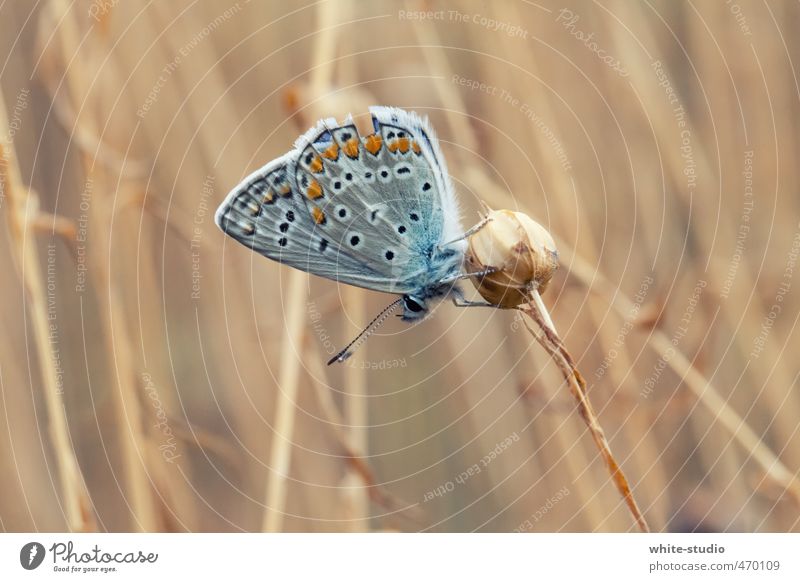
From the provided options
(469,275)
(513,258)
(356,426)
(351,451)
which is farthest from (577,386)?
(356,426)

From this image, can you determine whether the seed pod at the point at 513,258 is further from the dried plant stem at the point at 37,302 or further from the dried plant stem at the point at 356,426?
the dried plant stem at the point at 37,302

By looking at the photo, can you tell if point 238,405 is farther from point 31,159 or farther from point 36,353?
point 31,159

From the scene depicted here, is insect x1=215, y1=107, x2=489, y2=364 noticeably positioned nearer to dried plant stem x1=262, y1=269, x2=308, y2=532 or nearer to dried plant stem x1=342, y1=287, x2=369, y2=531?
dried plant stem x1=262, y1=269, x2=308, y2=532

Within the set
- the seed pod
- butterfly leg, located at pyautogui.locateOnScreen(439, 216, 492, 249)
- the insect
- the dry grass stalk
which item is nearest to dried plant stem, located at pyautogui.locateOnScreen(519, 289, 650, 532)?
the seed pod

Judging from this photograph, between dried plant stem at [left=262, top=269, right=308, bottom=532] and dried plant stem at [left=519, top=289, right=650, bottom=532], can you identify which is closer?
dried plant stem at [left=519, top=289, right=650, bottom=532]

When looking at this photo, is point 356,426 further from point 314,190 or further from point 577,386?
point 577,386

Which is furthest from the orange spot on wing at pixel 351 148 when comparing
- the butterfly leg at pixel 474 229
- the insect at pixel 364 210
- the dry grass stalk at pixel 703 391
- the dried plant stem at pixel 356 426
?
the dry grass stalk at pixel 703 391
